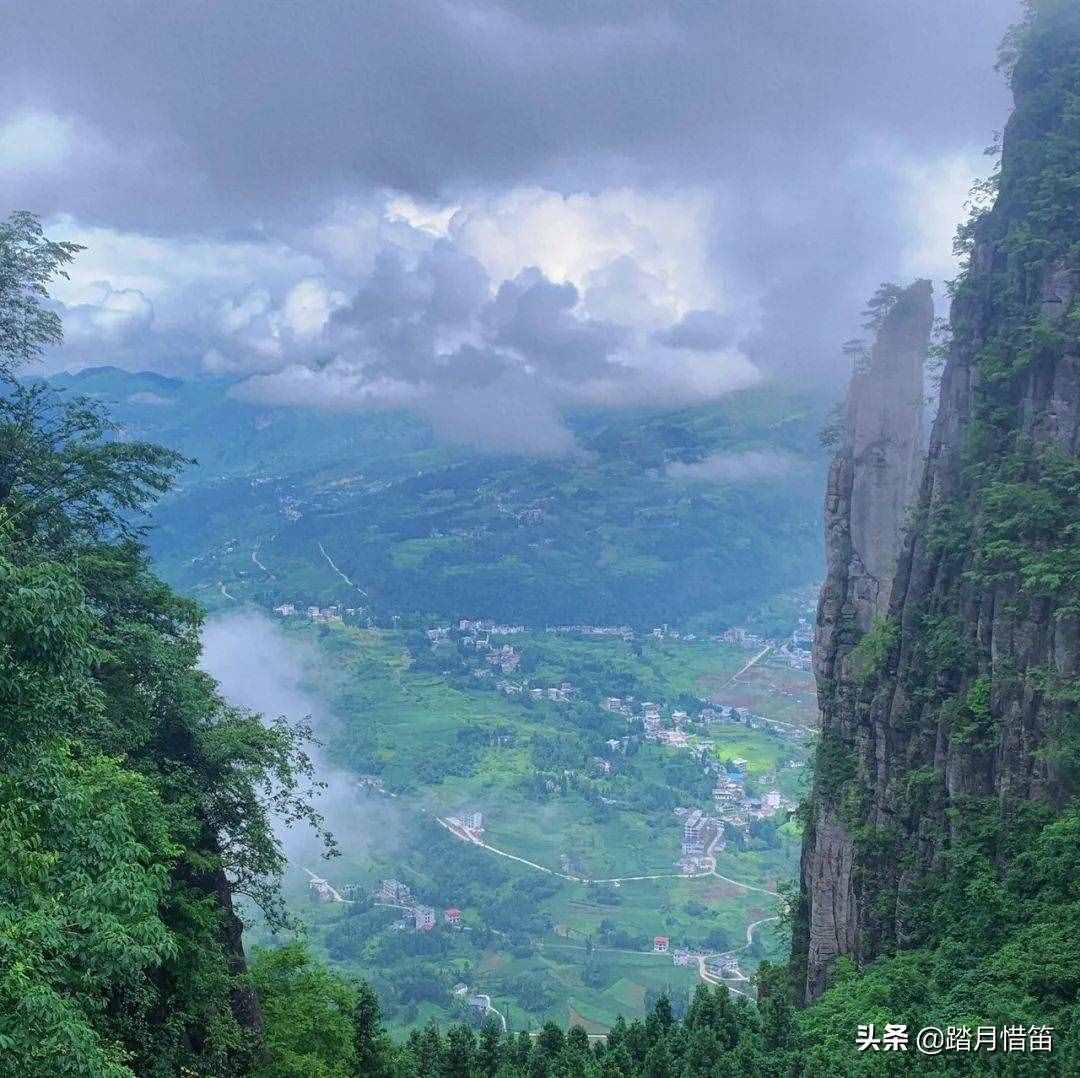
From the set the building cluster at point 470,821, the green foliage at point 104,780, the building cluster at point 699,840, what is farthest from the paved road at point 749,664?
the green foliage at point 104,780

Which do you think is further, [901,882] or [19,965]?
[901,882]

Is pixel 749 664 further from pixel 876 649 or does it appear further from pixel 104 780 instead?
pixel 104 780

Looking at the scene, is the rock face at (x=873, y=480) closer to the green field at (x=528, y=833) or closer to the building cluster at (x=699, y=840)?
the green field at (x=528, y=833)

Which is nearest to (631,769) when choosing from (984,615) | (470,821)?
(470,821)

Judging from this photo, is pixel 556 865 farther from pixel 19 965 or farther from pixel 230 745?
pixel 19 965

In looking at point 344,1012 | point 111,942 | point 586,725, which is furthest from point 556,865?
point 111,942
